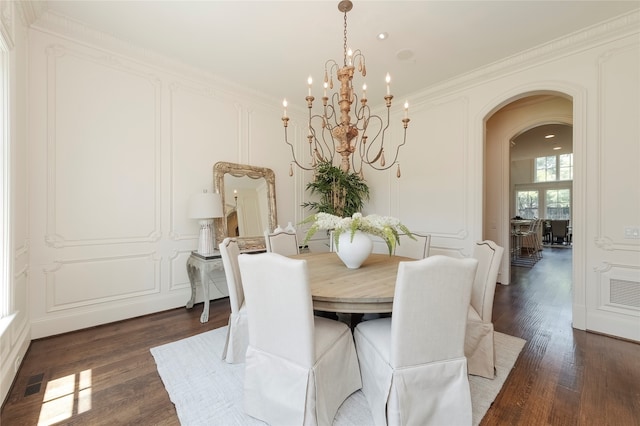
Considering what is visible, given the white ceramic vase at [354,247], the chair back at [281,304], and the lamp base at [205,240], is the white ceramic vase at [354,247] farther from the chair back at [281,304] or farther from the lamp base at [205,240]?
the lamp base at [205,240]

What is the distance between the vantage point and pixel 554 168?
33.2 feet

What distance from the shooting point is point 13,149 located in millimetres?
1914

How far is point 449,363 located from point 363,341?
465 millimetres

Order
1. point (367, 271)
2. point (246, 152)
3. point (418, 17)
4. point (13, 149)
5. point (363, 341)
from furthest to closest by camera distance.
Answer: point (246, 152) < point (418, 17) < point (367, 271) < point (13, 149) < point (363, 341)

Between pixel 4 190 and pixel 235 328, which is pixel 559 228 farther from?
pixel 4 190

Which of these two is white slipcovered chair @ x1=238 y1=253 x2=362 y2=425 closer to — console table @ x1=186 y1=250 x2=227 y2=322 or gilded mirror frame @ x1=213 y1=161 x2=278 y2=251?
console table @ x1=186 y1=250 x2=227 y2=322

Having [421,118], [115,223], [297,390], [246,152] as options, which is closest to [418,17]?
[421,118]

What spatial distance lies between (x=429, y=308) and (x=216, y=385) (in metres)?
1.47

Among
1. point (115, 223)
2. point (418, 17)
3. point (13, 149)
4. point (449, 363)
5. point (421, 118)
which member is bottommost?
point (449, 363)

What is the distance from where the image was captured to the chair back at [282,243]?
2.88 metres

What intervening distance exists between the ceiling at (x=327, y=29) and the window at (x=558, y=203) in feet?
32.4

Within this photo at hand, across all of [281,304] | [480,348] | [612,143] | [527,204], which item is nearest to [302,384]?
[281,304]

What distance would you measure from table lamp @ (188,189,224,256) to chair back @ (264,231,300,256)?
2.21 ft

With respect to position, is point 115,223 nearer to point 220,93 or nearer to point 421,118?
point 220,93
